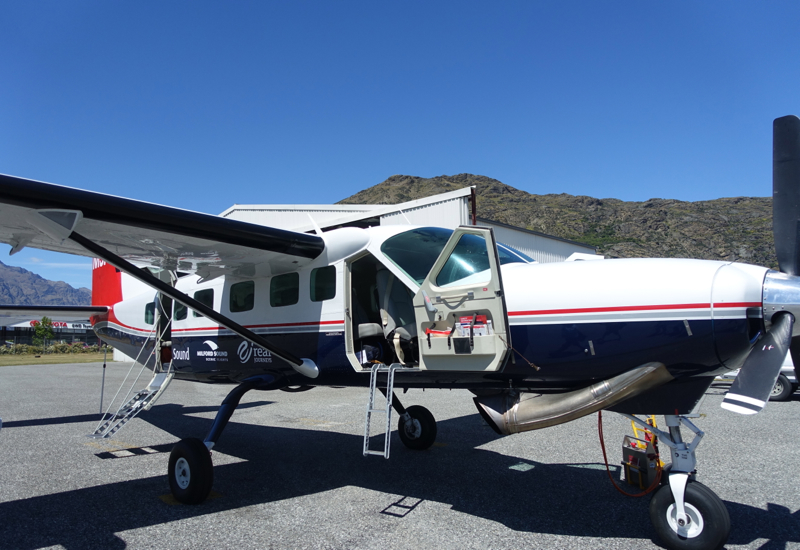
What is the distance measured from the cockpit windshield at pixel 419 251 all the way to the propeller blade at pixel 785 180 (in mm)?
2071

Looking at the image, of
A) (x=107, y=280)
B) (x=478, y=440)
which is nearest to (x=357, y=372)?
(x=478, y=440)

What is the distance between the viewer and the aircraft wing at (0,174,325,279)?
13.5 feet

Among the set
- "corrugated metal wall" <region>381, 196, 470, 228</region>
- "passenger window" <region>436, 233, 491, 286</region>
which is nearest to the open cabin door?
"passenger window" <region>436, 233, 491, 286</region>

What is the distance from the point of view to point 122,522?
4438 mm

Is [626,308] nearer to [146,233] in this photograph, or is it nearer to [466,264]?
[466,264]

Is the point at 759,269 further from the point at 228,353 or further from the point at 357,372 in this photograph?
the point at 228,353

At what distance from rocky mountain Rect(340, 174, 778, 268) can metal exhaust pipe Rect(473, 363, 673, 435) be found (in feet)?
185

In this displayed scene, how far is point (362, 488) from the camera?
5.49 meters

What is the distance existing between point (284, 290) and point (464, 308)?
276 centimetres

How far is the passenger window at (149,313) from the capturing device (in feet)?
27.8

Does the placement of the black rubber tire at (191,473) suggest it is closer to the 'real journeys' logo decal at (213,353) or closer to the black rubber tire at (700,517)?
the 'real journeys' logo decal at (213,353)

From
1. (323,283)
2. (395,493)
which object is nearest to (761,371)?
(395,493)

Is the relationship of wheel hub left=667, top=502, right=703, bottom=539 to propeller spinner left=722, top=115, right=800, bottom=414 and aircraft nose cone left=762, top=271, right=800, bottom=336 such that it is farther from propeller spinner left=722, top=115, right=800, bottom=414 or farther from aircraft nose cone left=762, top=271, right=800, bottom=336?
aircraft nose cone left=762, top=271, right=800, bottom=336

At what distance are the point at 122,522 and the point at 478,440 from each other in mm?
5127
